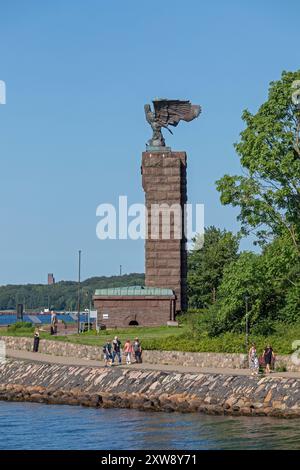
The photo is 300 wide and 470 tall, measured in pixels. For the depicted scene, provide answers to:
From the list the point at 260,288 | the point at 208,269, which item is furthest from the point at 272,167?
the point at 208,269

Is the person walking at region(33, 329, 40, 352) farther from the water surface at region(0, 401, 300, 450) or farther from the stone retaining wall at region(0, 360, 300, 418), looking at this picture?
the water surface at region(0, 401, 300, 450)

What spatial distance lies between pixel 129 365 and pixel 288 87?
18552mm

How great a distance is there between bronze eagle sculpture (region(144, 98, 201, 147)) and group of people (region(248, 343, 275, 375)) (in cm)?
3323

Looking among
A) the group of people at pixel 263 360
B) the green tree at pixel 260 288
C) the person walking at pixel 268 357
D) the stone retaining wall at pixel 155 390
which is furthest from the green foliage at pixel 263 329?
the stone retaining wall at pixel 155 390

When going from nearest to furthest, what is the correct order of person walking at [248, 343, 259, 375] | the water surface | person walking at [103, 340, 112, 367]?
the water surface, person walking at [248, 343, 259, 375], person walking at [103, 340, 112, 367]

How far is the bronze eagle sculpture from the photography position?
271ft

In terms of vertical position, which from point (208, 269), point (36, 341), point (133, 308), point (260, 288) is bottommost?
point (36, 341)

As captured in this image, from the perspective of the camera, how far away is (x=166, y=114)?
274ft

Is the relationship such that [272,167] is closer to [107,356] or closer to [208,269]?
[107,356]

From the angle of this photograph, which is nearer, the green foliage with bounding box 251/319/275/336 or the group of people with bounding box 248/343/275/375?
the group of people with bounding box 248/343/275/375

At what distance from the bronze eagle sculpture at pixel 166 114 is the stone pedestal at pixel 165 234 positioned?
88.9 inches

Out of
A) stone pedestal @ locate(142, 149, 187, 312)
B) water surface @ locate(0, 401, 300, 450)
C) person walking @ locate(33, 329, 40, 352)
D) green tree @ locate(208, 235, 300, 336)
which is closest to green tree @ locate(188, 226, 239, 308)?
stone pedestal @ locate(142, 149, 187, 312)

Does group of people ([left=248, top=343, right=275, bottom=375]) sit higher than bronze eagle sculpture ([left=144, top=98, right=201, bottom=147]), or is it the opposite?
bronze eagle sculpture ([left=144, top=98, right=201, bottom=147])

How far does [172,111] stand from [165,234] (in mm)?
10472
